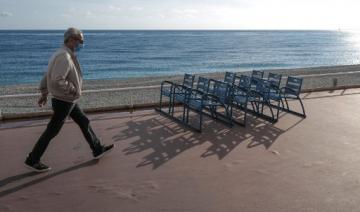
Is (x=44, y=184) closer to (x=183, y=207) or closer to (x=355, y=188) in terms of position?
(x=183, y=207)

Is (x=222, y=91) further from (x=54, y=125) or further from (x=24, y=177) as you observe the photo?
(x=24, y=177)

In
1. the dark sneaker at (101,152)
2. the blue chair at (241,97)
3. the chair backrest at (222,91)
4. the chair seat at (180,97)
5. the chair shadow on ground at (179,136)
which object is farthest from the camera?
the chair seat at (180,97)

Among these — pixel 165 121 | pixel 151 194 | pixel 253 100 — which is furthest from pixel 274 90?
pixel 151 194

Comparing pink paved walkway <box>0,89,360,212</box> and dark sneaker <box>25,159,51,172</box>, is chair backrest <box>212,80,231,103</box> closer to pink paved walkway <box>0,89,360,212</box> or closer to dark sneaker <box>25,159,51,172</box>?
pink paved walkway <box>0,89,360,212</box>

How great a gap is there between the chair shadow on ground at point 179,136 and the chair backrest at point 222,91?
496 mm

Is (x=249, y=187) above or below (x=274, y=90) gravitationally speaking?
below

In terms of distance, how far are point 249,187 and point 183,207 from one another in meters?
0.99

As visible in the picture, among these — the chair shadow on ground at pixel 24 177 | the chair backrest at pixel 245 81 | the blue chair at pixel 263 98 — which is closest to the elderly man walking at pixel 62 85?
the chair shadow on ground at pixel 24 177

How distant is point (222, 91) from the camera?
848 centimetres

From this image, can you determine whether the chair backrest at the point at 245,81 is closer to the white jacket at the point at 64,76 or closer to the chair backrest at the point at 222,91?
the chair backrest at the point at 222,91

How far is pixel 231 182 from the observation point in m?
5.27

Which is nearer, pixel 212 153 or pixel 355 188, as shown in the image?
pixel 355 188

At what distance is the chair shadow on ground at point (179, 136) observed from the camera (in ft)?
21.2

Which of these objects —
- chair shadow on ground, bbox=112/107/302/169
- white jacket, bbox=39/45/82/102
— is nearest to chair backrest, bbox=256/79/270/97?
chair shadow on ground, bbox=112/107/302/169
